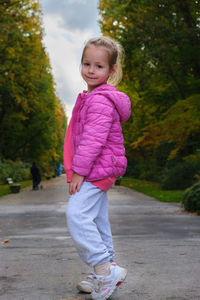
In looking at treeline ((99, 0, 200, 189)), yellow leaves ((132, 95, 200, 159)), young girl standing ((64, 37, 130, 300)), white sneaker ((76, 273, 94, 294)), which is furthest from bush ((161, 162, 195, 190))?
young girl standing ((64, 37, 130, 300))

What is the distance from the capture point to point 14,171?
41281 millimetres

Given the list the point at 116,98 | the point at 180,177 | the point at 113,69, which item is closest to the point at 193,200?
the point at 113,69

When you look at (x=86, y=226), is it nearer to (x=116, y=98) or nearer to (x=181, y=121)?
(x=116, y=98)

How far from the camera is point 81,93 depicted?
158 inches

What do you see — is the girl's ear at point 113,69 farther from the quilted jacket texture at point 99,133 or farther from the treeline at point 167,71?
the treeline at point 167,71

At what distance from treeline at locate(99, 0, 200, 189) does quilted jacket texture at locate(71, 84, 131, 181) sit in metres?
14.2

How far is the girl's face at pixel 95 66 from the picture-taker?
391 centimetres

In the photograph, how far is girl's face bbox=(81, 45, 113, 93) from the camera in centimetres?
391

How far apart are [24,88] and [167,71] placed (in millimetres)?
11003

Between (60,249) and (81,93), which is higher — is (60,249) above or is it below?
below

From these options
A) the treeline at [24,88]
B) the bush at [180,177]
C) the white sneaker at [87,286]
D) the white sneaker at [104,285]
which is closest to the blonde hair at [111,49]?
the white sneaker at [104,285]

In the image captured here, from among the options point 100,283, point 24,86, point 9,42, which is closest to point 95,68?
point 100,283

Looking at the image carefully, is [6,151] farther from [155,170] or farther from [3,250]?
[3,250]

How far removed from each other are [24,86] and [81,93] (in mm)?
27296
